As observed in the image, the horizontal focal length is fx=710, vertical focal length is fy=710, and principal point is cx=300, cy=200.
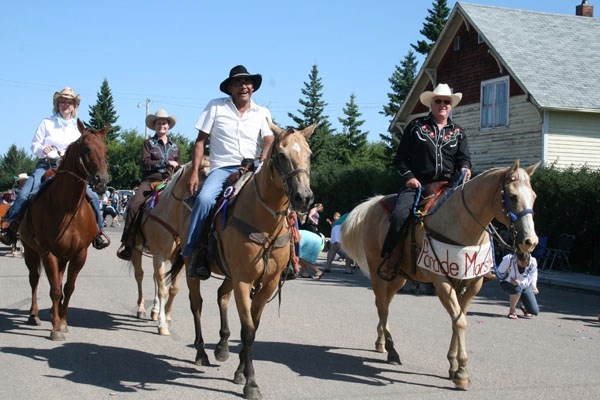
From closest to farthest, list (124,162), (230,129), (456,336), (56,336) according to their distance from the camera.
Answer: (456,336)
(230,129)
(56,336)
(124,162)

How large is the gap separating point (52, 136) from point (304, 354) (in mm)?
4783

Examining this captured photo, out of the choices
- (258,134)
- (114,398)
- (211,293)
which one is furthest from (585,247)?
(114,398)

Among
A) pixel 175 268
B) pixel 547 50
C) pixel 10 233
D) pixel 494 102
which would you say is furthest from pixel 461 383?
pixel 547 50

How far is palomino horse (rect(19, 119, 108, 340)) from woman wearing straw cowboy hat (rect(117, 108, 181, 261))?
63.3 inches

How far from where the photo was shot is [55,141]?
999 cm

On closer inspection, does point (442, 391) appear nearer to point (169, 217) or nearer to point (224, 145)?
point (224, 145)

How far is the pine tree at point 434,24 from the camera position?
51.3 metres

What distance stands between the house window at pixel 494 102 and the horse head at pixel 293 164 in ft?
76.3

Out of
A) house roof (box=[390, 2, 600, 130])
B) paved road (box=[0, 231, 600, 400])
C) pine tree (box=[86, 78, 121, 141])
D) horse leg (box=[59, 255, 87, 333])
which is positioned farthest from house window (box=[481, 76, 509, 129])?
pine tree (box=[86, 78, 121, 141])

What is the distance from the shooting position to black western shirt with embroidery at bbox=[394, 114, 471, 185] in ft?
26.4

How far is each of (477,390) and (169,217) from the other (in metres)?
4.83

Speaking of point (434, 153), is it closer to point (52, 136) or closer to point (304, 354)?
point (304, 354)

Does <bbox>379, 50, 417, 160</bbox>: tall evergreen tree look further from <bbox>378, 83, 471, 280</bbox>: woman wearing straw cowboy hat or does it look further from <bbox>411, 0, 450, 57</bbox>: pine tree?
<bbox>378, 83, 471, 280</bbox>: woman wearing straw cowboy hat

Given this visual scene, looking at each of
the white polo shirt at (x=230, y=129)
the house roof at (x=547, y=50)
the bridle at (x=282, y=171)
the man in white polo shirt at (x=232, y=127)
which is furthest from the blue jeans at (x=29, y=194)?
the house roof at (x=547, y=50)
